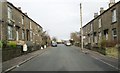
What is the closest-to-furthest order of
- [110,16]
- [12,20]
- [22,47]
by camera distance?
[22,47]
[12,20]
[110,16]

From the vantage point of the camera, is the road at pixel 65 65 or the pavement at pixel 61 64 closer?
the road at pixel 65 65

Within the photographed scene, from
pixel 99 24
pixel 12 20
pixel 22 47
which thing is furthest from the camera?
pixel 99 24

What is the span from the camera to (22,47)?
31.2 metres

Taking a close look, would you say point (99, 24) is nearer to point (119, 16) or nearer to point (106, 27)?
point (106, 27)

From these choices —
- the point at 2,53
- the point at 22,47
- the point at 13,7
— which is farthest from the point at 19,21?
the point at 2,53

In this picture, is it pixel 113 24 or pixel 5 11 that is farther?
pixel 113 24

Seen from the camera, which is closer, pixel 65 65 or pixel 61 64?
pixel 65 65

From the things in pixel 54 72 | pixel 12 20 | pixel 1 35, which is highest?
pixel 12 20

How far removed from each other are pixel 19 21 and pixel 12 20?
18.8 feet

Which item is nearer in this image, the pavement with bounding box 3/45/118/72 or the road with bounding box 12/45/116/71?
the road with bounding box 12/45/116/71

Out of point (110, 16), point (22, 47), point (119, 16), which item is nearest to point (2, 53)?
point (22, 47)

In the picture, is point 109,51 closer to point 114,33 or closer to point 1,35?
point 114,33

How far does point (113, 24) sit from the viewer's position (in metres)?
35.3

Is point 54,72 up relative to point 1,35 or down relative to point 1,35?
down
